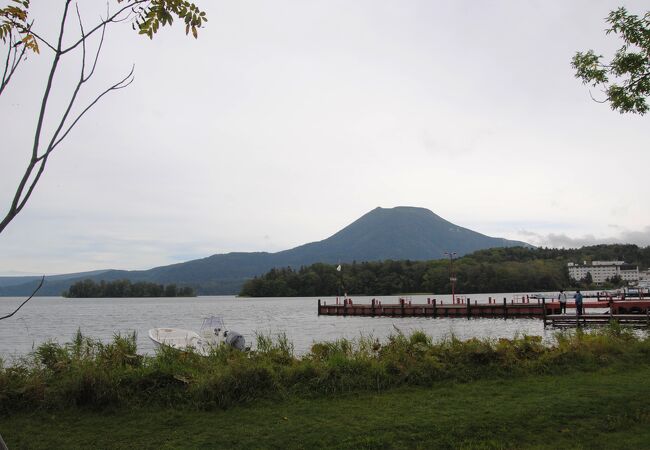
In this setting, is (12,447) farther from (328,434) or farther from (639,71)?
(639,71)

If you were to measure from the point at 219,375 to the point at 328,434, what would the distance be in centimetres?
248

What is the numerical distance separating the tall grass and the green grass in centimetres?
33

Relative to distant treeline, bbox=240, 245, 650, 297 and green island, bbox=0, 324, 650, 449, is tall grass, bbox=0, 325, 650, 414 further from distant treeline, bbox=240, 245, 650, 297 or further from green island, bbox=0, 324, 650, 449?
distant treeline, bbox=240, 245, 650, 297

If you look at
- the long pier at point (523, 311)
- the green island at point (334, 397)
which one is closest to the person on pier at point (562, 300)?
the long pier at point (523, 311)

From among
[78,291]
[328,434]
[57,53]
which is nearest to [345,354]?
[328,434]

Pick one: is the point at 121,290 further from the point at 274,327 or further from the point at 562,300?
the point at 562,300

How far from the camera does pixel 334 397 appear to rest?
29.3ft

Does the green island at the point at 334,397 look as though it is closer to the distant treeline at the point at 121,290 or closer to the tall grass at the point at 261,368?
the tall grass at the point at 261,368

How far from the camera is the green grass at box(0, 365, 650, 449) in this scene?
22.3ft

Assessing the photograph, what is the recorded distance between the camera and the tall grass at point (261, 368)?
8.50m

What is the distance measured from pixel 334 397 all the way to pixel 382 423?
A: 1713 millimetres

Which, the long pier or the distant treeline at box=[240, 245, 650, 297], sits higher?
the distant treeline at box=[240, 245, 650, 297]

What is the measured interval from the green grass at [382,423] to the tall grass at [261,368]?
0.33 metres

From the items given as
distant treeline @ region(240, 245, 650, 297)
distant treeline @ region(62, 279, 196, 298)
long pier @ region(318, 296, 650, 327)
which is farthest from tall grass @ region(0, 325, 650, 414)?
distant treeline @ region(62, 279, 196, 298)
